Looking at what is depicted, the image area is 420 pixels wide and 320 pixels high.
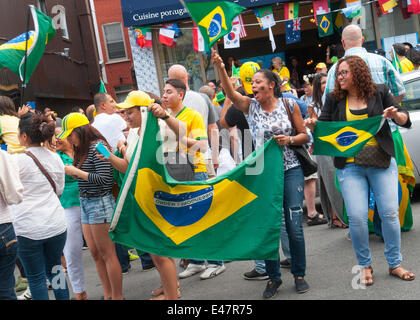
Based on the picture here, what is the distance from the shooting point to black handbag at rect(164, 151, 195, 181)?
4.90m

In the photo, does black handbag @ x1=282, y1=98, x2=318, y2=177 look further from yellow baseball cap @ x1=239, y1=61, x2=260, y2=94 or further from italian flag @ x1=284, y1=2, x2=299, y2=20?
italian flag @ x1=284, y1=2, x2=299, y2=20

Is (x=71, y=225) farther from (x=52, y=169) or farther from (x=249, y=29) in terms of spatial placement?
(x=249, y=29)

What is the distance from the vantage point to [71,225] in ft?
18.5

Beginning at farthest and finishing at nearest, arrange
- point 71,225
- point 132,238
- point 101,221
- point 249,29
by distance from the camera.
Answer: point 249,29, point 71,225, point 101,221, point 132,238

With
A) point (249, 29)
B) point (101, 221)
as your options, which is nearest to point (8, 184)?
point (101, 221)

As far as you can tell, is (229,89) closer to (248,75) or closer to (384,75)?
(248,75)

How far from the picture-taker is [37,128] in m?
4.70

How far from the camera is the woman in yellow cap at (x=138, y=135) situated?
4566 mm

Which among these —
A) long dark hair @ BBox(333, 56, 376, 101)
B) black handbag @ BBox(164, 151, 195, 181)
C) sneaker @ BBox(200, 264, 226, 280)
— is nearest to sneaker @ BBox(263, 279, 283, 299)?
A: sneaker @ BBox(200, 264, 226, 280)

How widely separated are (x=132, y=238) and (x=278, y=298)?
4.84ft

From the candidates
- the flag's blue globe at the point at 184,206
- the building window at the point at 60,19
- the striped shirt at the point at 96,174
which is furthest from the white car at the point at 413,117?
the building window at the point at 60,19

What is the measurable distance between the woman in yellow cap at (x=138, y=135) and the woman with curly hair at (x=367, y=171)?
1.28 meters

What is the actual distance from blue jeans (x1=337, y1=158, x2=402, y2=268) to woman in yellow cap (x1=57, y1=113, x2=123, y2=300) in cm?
233

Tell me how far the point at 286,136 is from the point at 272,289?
1.43 meters
